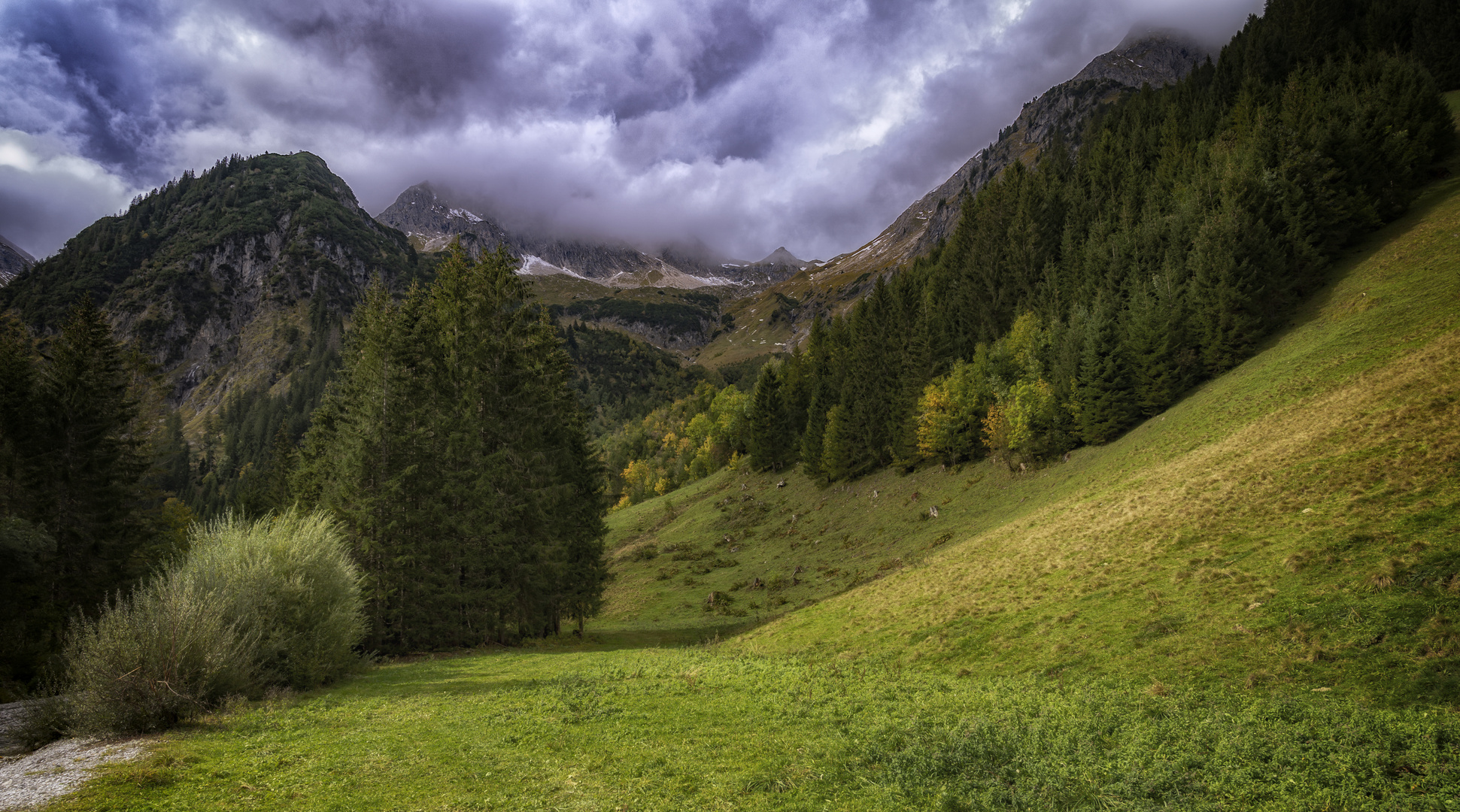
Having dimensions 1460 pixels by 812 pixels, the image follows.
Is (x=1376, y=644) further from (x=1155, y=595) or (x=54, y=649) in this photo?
(x=54, y=649)

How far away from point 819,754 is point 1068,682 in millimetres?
7031

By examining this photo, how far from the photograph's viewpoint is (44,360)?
105 ft

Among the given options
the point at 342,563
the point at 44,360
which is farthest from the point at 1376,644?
the point at 44,360

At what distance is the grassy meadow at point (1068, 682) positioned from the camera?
8195mm

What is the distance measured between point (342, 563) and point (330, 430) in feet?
65.6

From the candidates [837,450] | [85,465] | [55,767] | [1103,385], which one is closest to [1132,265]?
[1103,385]

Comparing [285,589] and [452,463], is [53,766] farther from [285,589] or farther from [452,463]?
[452,463]

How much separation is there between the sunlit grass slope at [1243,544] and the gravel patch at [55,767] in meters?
18.5

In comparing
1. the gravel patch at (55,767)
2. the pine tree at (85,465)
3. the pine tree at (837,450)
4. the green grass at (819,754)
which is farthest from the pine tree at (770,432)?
the gravel patch at (55,767)

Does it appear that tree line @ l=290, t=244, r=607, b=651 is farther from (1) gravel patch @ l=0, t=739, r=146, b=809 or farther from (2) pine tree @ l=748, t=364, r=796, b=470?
(2) pine tree @ l=748, t=364, r=796, b=470

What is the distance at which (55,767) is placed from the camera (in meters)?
9.05

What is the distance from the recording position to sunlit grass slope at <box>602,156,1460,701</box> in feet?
38.0

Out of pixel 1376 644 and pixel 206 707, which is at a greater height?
pixel 206 707

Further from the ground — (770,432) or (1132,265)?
(1132,265)
